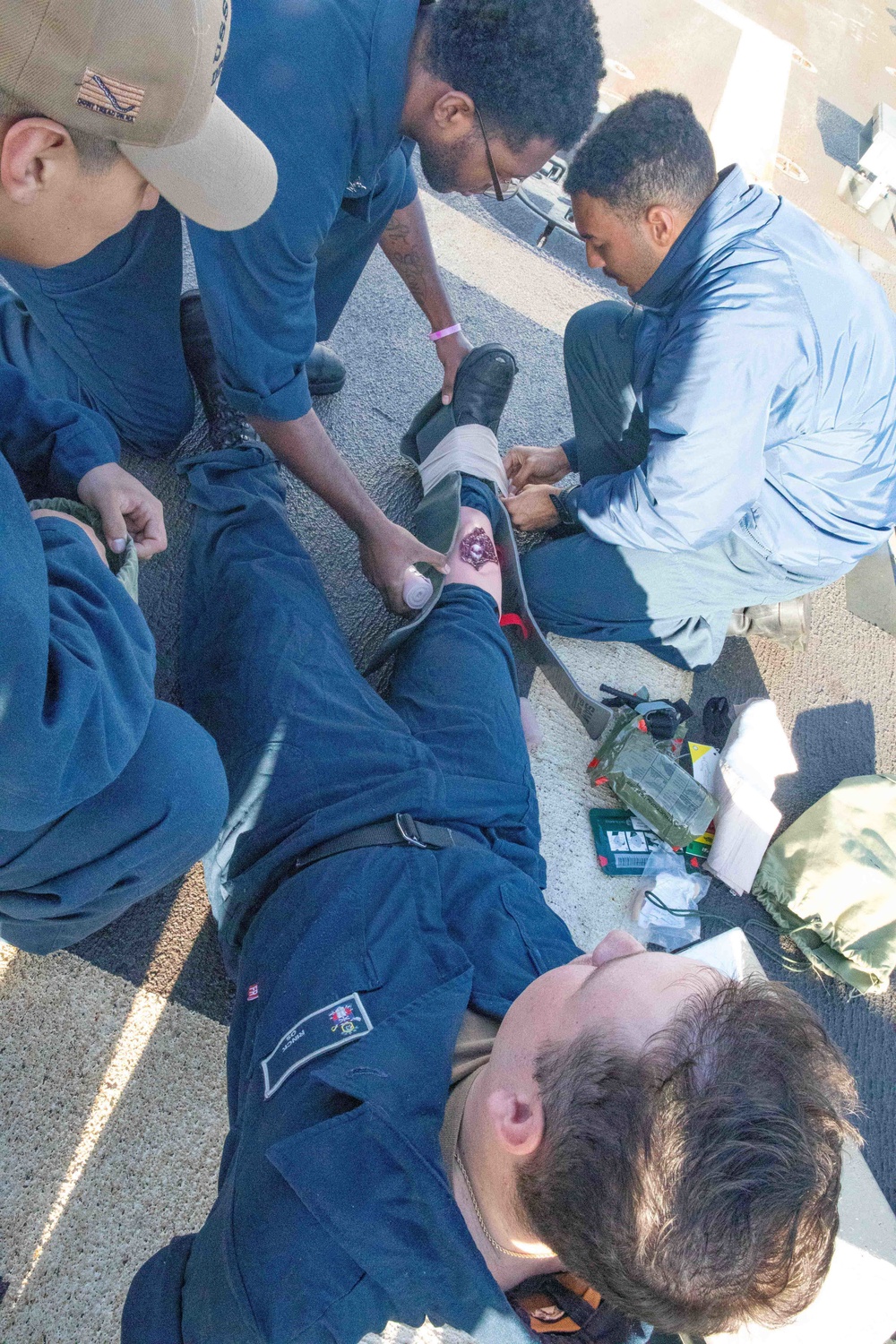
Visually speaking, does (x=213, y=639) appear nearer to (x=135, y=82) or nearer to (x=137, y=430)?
(x=137, y=430)

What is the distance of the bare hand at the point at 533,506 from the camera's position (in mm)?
2324

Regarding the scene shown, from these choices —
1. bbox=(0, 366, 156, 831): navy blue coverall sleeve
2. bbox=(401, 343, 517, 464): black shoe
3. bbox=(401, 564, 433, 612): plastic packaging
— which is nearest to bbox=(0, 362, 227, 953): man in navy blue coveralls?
bbox=(0, 366, 156, 831): navy blue coverall sleeve

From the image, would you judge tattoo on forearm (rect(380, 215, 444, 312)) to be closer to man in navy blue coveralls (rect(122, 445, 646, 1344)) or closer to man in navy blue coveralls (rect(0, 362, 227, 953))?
man in navy blue coveralls (rect(122, 445, 646, 1344))

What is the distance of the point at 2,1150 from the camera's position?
4.39ft

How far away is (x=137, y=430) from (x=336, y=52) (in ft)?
3.14

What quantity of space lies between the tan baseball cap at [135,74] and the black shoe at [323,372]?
4.13ft

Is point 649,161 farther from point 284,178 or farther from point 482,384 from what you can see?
point 284,178

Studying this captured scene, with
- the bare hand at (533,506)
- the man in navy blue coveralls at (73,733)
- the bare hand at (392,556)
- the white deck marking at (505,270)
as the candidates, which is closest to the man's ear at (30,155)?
the man in navy blue coveralls at (73,733)

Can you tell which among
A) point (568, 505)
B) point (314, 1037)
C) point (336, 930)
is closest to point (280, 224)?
point (568, 505)

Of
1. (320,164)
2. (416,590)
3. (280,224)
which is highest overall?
(320,164)

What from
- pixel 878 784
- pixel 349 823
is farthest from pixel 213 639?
pixel 878 784

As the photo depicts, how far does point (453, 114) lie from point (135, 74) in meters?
0.82

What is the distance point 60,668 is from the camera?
35.9 inches

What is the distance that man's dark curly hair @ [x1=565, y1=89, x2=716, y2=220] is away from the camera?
5.92 ft
